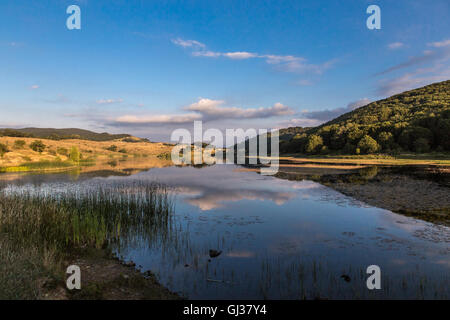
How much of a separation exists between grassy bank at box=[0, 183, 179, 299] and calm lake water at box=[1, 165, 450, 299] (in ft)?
2.60

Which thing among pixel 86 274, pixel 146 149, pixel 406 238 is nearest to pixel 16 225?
pixel 86 274

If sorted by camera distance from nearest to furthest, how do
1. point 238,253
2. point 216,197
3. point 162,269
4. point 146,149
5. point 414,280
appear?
point 414,280, point 162,269, point 238,253, point 216,197, point 146,149

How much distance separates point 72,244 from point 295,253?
31.2ft

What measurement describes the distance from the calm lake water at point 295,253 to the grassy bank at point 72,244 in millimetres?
793

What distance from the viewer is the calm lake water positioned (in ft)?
24.6

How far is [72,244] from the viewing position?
1080cm

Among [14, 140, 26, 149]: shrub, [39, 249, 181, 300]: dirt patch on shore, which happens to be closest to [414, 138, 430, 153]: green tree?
[39, 249, 181, 300]: dirt patch on shore

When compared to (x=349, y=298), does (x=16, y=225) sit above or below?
above

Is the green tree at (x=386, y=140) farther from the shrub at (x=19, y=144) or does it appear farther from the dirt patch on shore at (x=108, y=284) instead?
the shrub at (x=19, y=144)

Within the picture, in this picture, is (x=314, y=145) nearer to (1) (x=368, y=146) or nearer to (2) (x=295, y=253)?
(1) (x=368, y=146)

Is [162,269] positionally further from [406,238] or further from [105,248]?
[406,238]

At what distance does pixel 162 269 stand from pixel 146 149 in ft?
521

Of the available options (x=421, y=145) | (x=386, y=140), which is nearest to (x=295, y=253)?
(x=421, y=145)
